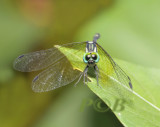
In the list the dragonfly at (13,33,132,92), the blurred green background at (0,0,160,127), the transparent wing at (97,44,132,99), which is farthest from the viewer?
the blurred green background at (0,0,160,127)

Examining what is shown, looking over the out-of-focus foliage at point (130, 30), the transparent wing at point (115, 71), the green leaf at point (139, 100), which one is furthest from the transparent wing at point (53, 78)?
the out-of-focus foliage at point (130, 30)

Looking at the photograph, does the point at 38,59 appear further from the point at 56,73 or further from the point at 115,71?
the point at 115,71

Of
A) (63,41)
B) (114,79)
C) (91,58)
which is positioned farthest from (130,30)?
(114,79)

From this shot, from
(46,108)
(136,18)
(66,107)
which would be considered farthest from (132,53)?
(46,108)

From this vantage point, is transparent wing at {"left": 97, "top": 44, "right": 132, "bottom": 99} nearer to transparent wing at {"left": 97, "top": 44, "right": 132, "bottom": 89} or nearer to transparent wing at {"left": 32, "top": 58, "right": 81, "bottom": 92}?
transparent wing at {"left": 97, "top": 44, "right": 132, "bottom": 89}

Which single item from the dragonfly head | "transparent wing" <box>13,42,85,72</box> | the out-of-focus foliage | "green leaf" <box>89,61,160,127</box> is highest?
the out-of-focus foliage

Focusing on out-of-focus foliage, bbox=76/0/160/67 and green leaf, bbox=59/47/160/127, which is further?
out-of-focus foliage, bbox=76/0/160/67

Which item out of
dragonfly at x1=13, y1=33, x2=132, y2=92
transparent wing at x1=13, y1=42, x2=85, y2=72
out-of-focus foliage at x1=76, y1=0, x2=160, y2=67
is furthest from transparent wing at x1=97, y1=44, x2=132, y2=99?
out-of-focus foliage at x1=76, y1=0, x2=160, y2=67
